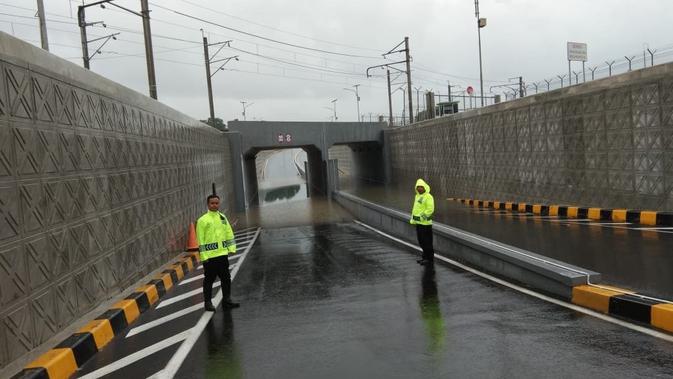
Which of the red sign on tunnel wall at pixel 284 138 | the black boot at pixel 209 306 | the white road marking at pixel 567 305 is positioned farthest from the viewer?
the red sign on tunnel wall at pixel 284 138

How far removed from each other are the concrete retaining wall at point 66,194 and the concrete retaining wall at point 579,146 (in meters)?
12.9

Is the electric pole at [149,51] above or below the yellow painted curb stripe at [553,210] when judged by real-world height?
above

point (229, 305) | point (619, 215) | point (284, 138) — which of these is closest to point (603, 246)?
point (619, 215)

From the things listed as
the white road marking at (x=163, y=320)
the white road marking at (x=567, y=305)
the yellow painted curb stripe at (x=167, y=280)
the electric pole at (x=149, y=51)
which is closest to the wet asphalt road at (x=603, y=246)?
the white road marking at (x=567, y=305)

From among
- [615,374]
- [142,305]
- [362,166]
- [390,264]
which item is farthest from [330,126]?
[615,374]

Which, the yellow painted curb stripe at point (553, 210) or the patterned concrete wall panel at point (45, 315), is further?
the yellow painted curb stripe at point (553, 210)

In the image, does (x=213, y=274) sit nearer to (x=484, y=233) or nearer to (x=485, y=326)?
(x=485, y=326)

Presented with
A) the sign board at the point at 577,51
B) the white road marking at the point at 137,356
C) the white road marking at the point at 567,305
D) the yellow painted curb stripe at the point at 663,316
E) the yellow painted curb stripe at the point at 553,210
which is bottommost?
the yellow painted curb stripe at the point at 553,210

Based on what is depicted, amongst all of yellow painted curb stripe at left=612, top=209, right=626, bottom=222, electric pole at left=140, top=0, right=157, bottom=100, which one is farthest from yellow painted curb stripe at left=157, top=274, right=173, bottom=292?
yellow painted curb stripe at left=612, top=209, right=626, bottom=222

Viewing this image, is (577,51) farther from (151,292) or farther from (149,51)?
(151,292)

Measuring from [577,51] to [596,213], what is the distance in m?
29.4

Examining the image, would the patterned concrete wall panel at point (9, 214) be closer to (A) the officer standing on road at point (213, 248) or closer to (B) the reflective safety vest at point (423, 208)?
(A) the officer standing on road at point (213, 248)

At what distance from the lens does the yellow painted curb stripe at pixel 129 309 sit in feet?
25.4

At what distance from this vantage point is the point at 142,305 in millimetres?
8539
